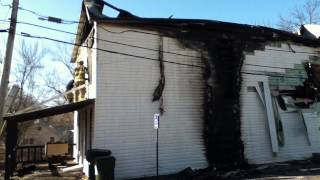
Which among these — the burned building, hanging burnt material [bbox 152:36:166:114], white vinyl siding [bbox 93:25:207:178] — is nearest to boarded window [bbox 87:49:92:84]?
the burned building

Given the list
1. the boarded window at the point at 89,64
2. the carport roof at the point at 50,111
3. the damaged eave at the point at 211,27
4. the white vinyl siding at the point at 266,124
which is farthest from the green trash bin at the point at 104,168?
the white vinyl siding at the point at 266,124

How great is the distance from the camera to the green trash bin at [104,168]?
603 inches

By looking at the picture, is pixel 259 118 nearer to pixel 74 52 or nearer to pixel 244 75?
pixel 244 75

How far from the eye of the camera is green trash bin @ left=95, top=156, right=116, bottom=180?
15.3m

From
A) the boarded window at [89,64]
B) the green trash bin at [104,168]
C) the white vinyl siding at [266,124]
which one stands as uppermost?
the boarded window at [89,64]

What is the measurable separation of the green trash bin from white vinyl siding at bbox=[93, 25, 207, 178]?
1474 mm

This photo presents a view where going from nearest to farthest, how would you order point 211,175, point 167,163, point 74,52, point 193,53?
1. point 211,175
2. point 167,163
3. point 193,53
4. point 74,52

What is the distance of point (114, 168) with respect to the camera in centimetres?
1627

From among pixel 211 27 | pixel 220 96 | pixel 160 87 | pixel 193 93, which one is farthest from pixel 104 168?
pixel 211 27

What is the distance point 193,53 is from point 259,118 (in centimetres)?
428

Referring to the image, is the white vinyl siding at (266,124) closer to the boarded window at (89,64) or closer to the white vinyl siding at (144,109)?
the white vinyl siding at (144,109)

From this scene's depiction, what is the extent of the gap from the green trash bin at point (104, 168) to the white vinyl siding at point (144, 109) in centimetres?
147

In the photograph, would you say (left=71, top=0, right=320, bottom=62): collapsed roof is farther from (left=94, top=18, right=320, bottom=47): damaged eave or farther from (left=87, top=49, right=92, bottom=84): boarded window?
(left=87, top=49, right=92, bottom=84): boarded window

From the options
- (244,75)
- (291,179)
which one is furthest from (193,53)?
(291,179)
